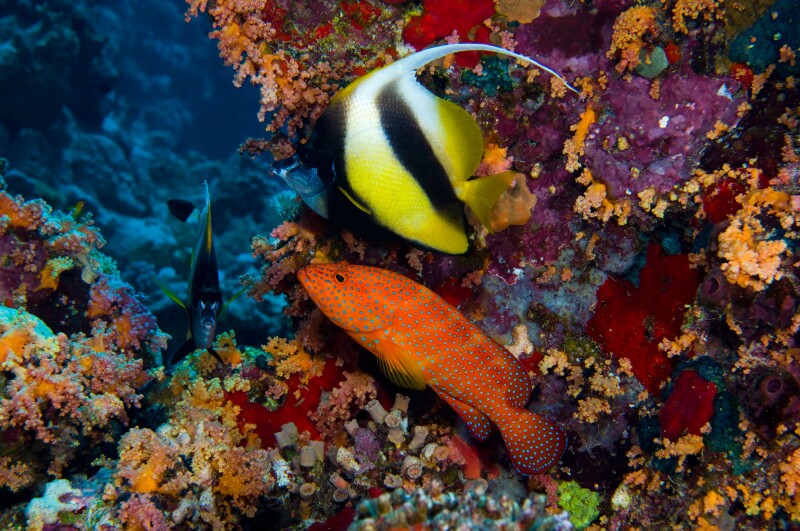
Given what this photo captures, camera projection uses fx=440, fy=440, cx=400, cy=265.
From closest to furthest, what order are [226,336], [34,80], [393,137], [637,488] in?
1. [393,137]
2. [637,488]
3. [226,336]
4. [34,80]

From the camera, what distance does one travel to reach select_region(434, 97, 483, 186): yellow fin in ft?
7.65

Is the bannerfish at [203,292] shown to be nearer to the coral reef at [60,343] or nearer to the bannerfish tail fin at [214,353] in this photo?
the bannerfish tail fin at [214,353]

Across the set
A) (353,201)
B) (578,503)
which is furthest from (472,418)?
(353,201)

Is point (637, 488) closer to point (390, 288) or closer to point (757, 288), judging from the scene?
point (757, 288)

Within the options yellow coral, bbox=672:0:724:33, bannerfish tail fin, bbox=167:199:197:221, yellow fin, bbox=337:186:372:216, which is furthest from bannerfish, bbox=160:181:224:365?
yellow coral, bbox=672:0:724:33

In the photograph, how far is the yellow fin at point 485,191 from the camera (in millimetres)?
2367

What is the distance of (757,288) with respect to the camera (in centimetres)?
251

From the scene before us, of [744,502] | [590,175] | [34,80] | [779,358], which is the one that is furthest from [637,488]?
[34,80]

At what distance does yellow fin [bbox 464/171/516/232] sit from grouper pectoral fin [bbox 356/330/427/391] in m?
1.08

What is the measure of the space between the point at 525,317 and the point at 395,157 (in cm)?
186

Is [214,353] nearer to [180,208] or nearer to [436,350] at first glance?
[180,208]

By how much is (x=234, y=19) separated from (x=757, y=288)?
11.7 ft

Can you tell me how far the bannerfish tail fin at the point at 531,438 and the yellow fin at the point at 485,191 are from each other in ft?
4.86

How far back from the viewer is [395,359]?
301 centimetres
